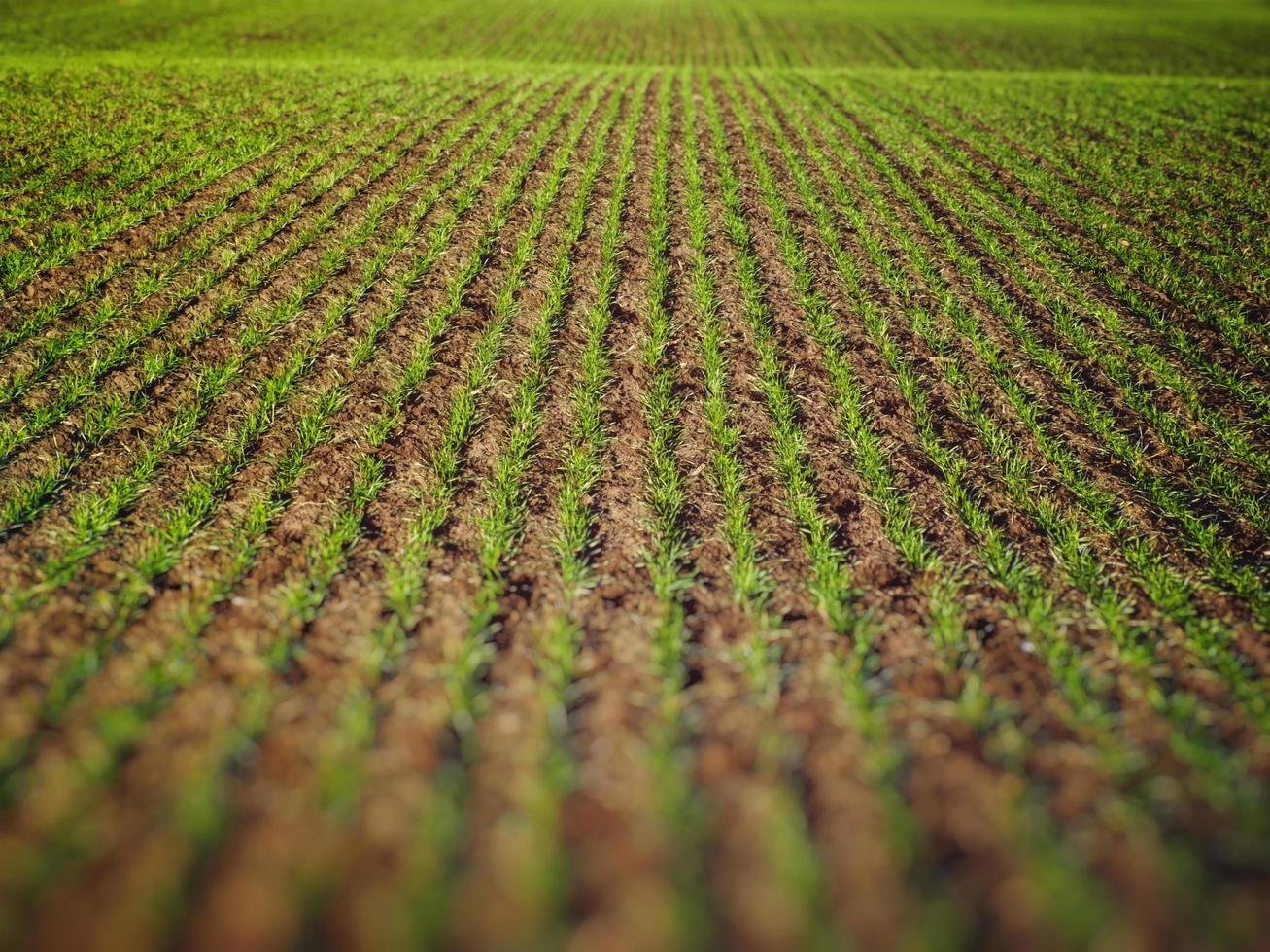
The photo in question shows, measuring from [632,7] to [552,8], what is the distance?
6.61m

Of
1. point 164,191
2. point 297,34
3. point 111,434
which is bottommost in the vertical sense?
point 111,434

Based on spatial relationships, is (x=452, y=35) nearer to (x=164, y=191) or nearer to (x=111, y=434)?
(x=164, y=191)

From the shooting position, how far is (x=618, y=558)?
13.7ft

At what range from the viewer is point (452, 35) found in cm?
2983

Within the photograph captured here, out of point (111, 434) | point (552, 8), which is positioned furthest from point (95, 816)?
point (552, 8)

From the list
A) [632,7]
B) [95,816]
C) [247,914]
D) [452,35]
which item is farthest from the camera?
[632,7]

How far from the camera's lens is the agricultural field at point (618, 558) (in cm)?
233

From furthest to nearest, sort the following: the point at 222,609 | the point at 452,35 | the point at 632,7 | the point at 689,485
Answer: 1. the point at 632,7
2. the point at 452,35
3. the point at 689,485
4. the point at 222,609

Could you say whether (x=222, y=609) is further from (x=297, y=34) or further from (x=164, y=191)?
(x=297, y=34)

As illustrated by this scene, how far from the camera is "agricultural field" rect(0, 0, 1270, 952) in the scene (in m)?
2.33

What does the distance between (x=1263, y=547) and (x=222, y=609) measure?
7.14m

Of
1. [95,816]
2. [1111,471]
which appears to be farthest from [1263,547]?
[95,816]

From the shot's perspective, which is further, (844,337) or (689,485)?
(844,337)

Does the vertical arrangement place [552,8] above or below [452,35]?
above
